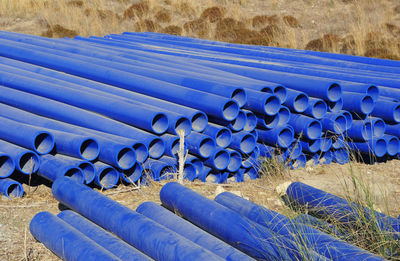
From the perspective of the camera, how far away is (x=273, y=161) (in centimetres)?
608

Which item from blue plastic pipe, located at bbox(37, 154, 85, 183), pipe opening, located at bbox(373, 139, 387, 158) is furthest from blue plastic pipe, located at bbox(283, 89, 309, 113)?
blue plastic pipe, located at bbox(37, 154, 85, 183)

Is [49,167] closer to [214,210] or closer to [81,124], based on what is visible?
[81,124]

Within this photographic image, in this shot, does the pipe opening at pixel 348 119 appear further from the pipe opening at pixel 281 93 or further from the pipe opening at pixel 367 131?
the pipe opening at pixel 281 93

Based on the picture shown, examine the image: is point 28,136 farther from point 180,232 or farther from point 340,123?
point 340,123

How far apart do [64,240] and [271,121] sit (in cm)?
335

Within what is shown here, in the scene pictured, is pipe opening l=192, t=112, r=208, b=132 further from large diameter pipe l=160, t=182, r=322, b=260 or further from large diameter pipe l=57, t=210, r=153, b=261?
large diameter pipe l=57, t=210, r=153, b=261

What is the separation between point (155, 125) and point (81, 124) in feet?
3.03

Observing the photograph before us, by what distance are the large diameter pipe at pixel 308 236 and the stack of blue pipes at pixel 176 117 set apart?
1.68 meters

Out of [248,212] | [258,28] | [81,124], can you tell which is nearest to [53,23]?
[258,28]

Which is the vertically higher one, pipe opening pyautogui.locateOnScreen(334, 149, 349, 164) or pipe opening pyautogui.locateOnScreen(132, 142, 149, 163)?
pipe opening pyautogui.locateOnScreen(132, 142, 149, 163)

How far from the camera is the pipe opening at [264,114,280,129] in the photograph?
612cm

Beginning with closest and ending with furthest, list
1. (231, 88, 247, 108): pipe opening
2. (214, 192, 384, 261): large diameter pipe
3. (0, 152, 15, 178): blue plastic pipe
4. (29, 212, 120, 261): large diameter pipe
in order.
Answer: (214, 192, 384, 261): large diameter pipe < (29, 212, 120, 261): large diameter pipe < (0, 152, 15, 178): blue plastic pipe < (231, 88, 247, 108): pipe opening

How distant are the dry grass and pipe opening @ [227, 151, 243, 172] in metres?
9.18

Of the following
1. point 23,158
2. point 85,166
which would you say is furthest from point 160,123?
point 23,158
